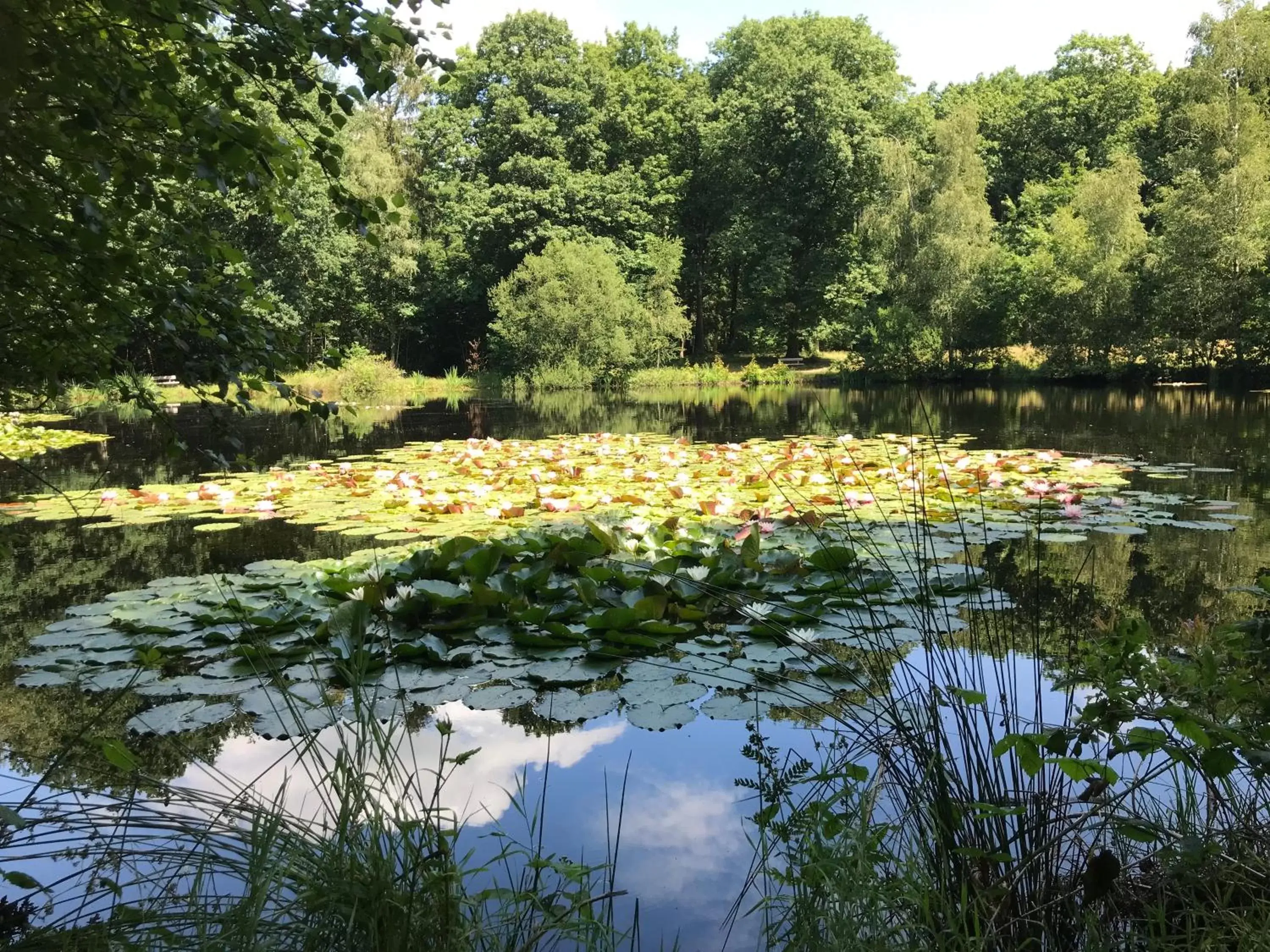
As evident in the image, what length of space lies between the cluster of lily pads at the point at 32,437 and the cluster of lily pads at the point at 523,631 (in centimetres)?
726

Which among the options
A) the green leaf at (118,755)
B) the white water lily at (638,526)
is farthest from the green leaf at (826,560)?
the green leaf at (118,755)

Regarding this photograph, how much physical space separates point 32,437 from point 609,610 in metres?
10.5

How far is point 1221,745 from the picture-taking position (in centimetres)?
165

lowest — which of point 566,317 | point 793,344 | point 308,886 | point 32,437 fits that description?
point 308,886

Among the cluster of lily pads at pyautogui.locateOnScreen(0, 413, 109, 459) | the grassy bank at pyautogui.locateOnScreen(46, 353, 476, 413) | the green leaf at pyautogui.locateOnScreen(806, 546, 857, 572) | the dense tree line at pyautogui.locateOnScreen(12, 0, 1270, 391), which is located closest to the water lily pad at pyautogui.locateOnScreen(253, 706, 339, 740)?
the green leaf at pyautogui.locateOnScreen(806, 546, 857, 572)

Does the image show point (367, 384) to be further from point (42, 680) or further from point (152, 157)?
point (152, 157)

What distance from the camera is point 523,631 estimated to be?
3.34 meters

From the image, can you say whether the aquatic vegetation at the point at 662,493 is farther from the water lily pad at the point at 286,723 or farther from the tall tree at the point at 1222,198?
the tall tree at the point at 1222,198

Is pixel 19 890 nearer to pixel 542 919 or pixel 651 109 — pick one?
pixel 542 919

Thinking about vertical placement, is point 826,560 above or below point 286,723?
above

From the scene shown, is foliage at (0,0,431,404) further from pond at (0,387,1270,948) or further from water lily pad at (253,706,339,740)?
water lily pad at (253,706,339,740)

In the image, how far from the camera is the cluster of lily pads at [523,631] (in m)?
2.79

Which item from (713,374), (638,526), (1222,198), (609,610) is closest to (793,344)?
(713,374)

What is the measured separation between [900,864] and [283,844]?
1151 mm
